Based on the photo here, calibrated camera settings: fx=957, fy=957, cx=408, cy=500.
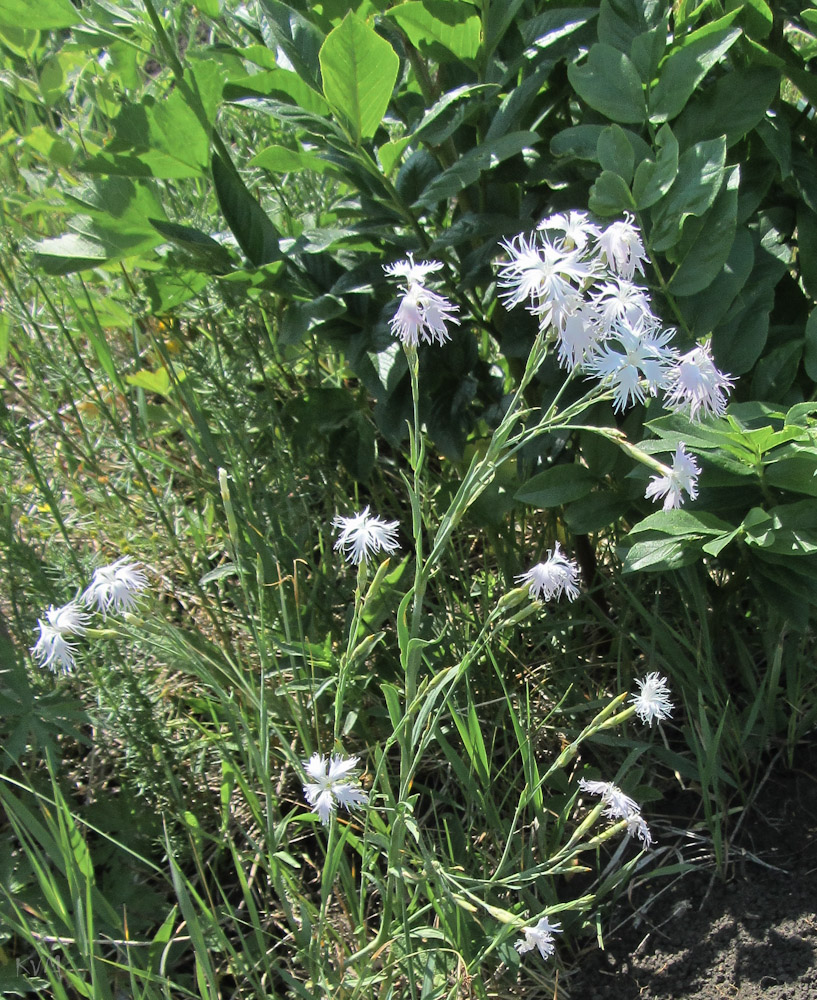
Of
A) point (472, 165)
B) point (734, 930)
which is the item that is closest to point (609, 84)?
point (472, 165)

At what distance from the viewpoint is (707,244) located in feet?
3.92

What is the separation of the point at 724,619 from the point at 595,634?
0.21 metres

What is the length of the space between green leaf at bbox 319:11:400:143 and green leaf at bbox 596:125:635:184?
0.27 meters

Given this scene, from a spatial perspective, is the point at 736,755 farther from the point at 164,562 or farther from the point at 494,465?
the point at 164,562

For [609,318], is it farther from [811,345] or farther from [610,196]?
[811,345]

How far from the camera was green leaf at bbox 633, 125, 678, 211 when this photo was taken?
1134 millimetres

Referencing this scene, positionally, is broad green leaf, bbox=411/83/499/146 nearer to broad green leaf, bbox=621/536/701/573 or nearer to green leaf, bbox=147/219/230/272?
green leaf, bbox=147/219/230/272

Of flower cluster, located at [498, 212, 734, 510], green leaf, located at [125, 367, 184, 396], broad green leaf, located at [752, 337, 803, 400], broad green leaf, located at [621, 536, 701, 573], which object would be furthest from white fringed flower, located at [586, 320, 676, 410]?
green leaf, located at [125, 367, 184, 396]

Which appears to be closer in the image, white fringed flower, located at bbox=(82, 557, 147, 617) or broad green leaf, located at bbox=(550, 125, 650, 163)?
white fringed flower, located at bbox=(82, 557, 147, 617)

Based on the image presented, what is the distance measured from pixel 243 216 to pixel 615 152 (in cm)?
54

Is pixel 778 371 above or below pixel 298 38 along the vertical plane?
below

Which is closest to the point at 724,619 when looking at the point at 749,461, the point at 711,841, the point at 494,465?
the point at 711,841

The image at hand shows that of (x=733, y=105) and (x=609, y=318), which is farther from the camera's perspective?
(x=733, y=105)

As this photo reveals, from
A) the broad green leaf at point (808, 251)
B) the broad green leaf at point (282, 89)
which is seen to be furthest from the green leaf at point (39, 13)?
the broad green leaf at point (808, 251)
